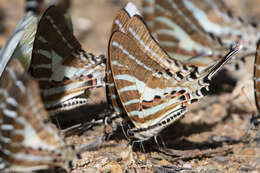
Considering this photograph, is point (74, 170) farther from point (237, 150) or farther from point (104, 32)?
point (104, 32)

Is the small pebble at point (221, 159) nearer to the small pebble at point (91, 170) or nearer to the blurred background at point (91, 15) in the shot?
the small pebble at point (91, 170)

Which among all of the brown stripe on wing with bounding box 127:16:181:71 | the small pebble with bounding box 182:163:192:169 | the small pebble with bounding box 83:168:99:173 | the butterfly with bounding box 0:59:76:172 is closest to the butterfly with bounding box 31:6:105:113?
the brown stripe on wing with bounding box 127:16:181:71

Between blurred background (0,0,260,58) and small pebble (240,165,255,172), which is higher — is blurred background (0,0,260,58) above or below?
above

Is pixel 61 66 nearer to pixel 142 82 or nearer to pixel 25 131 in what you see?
pixel 142 82

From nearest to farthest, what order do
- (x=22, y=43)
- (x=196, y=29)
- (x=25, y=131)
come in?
1. (x=25, y=131)
2. (x=22, y=43)
3. (x=196, y=29)

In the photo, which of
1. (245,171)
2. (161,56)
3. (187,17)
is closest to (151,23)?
(187,17)

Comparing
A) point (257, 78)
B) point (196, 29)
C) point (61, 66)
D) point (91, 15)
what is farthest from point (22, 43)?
point (91, 15)

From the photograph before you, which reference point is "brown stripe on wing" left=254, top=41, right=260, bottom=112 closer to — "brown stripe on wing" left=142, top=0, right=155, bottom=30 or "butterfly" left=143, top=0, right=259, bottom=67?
"butterfly" left=143, top=0, right=259, bottom=67
